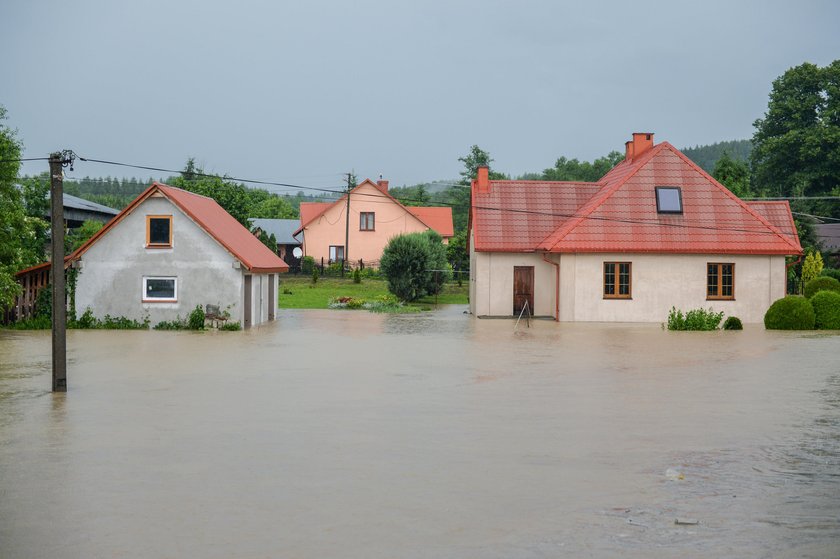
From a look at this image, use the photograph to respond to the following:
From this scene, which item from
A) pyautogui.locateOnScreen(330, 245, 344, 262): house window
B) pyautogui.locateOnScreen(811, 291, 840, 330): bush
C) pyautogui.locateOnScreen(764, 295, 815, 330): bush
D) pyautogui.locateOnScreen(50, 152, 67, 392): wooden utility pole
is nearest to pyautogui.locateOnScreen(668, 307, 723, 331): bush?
pyautogui.locateOnScreen(764, 295, 815, 330): bush

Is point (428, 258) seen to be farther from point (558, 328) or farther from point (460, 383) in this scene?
point (460, 383)

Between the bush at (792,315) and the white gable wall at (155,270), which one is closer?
the white gable wall at (155,270)

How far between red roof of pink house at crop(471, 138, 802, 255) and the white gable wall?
12316 mm

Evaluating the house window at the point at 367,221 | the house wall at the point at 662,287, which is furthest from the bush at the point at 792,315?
Result: the house window at the point at 367,221

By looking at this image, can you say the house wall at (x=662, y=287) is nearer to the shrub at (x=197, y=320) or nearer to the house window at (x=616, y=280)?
the house window at (x=616, y=280)

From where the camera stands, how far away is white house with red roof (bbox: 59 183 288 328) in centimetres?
3697

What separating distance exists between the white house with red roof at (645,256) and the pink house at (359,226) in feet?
103

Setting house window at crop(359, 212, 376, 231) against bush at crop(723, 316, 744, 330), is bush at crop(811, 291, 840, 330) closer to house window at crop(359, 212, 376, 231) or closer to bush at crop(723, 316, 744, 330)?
bush at crop(723, 316, 744, 330)

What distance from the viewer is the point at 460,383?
71.4ft

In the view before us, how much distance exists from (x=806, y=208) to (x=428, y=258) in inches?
1638

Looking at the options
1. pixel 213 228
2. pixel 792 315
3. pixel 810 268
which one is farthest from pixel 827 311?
pixel 213 228

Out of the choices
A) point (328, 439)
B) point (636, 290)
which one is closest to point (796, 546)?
point (328, 439)

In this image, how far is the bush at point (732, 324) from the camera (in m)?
37.9

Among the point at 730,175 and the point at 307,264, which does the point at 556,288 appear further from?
the point at 730,175
